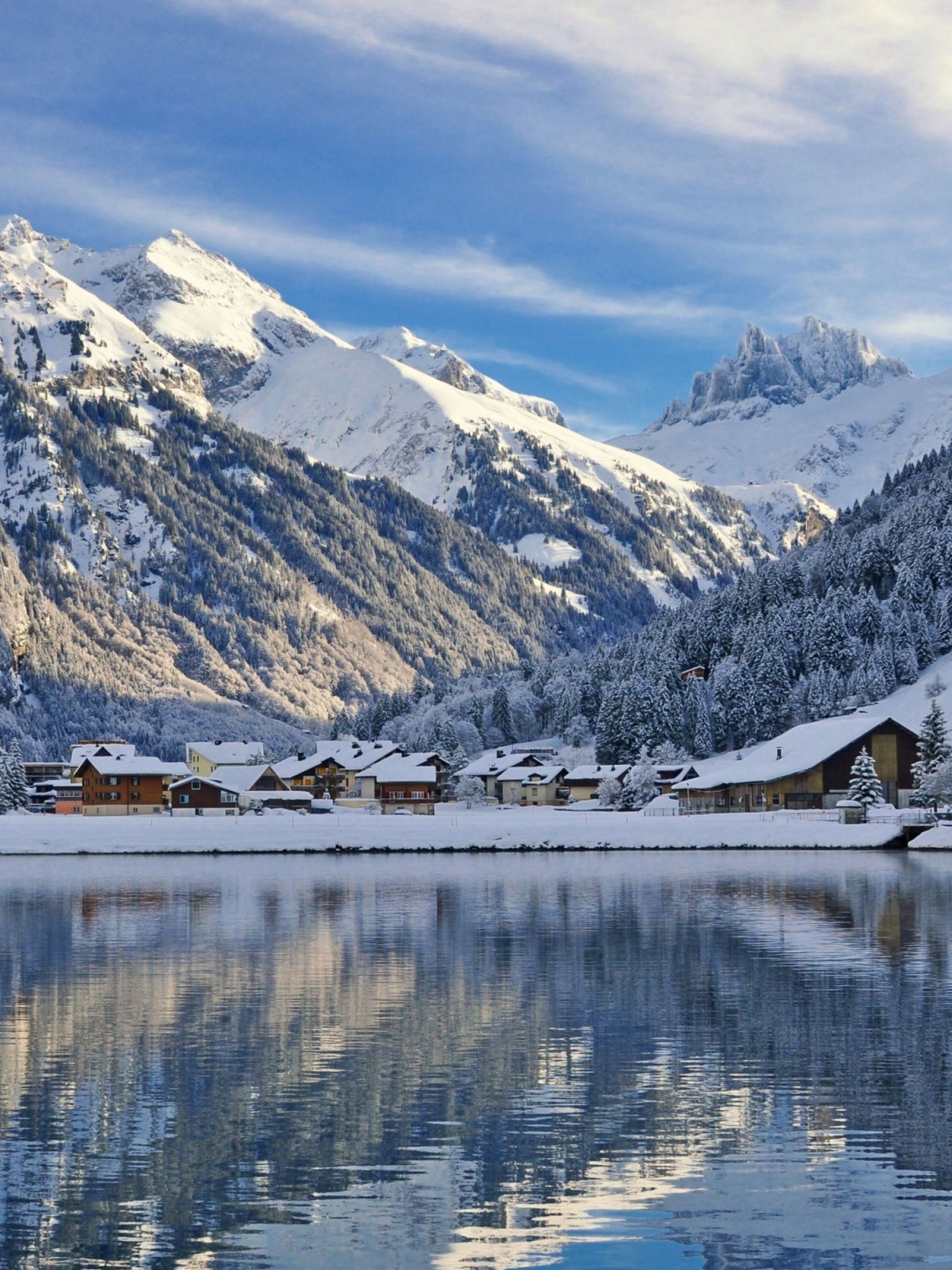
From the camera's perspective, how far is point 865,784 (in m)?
133

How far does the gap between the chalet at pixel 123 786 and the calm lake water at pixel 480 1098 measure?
129997 mm

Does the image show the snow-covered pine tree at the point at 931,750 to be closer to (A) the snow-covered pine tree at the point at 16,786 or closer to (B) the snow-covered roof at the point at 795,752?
(B) the snow-covered roof at the point at 795,752

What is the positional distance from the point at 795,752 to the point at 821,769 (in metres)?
5.98

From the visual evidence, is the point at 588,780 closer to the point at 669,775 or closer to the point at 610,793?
the point at 610,793

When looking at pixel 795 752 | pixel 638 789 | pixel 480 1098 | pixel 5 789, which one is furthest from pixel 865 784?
pixel 480 1098

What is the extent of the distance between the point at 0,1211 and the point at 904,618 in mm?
186440

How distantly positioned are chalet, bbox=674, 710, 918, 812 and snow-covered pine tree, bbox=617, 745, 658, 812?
16533mm

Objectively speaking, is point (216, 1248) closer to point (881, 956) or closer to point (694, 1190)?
point (694, 1190)

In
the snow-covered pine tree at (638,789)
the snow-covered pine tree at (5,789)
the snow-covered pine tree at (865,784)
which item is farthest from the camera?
the snow-covered pine tree at (5,789)

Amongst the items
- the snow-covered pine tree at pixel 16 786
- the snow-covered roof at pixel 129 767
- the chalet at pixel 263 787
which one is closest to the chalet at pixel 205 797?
the chalet at pixel 263 787

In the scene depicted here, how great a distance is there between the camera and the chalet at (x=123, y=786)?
601 feet

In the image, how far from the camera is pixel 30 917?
64.8 m

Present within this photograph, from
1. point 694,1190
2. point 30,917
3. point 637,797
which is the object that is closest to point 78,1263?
point 694,1190

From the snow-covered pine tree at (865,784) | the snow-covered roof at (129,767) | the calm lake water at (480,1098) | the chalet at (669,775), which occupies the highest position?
the snow-covered roof at (129,767)
